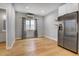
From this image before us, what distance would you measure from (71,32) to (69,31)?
0.50ft

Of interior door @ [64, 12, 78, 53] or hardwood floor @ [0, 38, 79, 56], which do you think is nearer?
hardwood floor @ [0, 38, 79, 56]

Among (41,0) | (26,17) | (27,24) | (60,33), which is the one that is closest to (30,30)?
(27,24)

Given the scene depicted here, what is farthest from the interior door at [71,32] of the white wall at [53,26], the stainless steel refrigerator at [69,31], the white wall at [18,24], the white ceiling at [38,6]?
the white wall at [18,24]

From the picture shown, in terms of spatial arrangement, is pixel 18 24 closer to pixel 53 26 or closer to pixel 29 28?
pixel 29 28

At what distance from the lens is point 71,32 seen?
14.1ft

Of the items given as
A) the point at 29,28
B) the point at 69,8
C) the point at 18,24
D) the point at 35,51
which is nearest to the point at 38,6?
the point at 69,8

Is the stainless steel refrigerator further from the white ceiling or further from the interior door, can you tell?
the white ceiling

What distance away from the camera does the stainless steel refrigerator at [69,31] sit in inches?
159

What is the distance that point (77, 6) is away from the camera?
4.12 meters

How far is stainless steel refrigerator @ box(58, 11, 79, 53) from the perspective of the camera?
4.05 meters

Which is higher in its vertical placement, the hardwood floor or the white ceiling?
the white ceiling

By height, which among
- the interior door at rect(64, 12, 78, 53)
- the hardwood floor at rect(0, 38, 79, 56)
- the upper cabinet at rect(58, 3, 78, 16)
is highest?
the upper cabinet at rect(58, 3, 78, 16)

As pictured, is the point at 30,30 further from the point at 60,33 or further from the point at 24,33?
the point at 60,33

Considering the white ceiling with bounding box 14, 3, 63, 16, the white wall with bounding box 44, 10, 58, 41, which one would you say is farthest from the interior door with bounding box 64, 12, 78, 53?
the white wall with bounding box 44, 10, 58, 41
